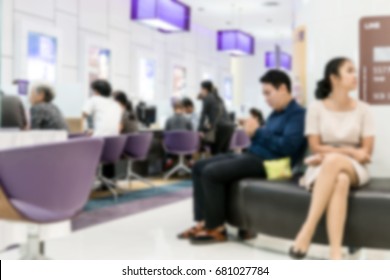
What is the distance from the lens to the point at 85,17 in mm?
8234

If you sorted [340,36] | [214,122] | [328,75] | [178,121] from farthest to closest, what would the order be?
[178,121]
[214,122]
[340,36]
[328,75]

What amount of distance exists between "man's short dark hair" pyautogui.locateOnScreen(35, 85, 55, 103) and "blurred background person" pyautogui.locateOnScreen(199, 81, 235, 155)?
2.59 metres

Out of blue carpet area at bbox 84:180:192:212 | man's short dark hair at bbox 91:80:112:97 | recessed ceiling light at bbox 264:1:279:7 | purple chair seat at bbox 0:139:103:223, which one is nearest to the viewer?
purple chair seat at bbox 0:139:103:223

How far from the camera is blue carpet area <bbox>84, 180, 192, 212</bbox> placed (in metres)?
5.24

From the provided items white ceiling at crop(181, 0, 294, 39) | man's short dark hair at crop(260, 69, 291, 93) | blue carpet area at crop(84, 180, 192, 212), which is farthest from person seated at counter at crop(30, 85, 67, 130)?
white ceiling at crop(181, 0, 294, 39)

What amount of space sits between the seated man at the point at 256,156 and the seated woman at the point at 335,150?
25cm

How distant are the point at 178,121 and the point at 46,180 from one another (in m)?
5.50

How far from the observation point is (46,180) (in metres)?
2.36

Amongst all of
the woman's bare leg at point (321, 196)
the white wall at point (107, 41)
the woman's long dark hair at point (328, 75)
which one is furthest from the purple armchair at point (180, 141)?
the woman's bare leg at point (321, 196)

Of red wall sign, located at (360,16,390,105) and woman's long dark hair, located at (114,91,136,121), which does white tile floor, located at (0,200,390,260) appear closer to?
red wall sign, located at (360,16,390,105)

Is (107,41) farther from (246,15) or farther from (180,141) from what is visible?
(246,15)

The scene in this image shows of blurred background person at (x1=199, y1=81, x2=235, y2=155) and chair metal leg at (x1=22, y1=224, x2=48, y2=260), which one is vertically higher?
blurred background person at (x1=199, y1=81, x2=235, y2=155)

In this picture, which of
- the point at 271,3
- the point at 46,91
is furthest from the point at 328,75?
the point at 271,3

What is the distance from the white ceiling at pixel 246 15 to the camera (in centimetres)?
1021
